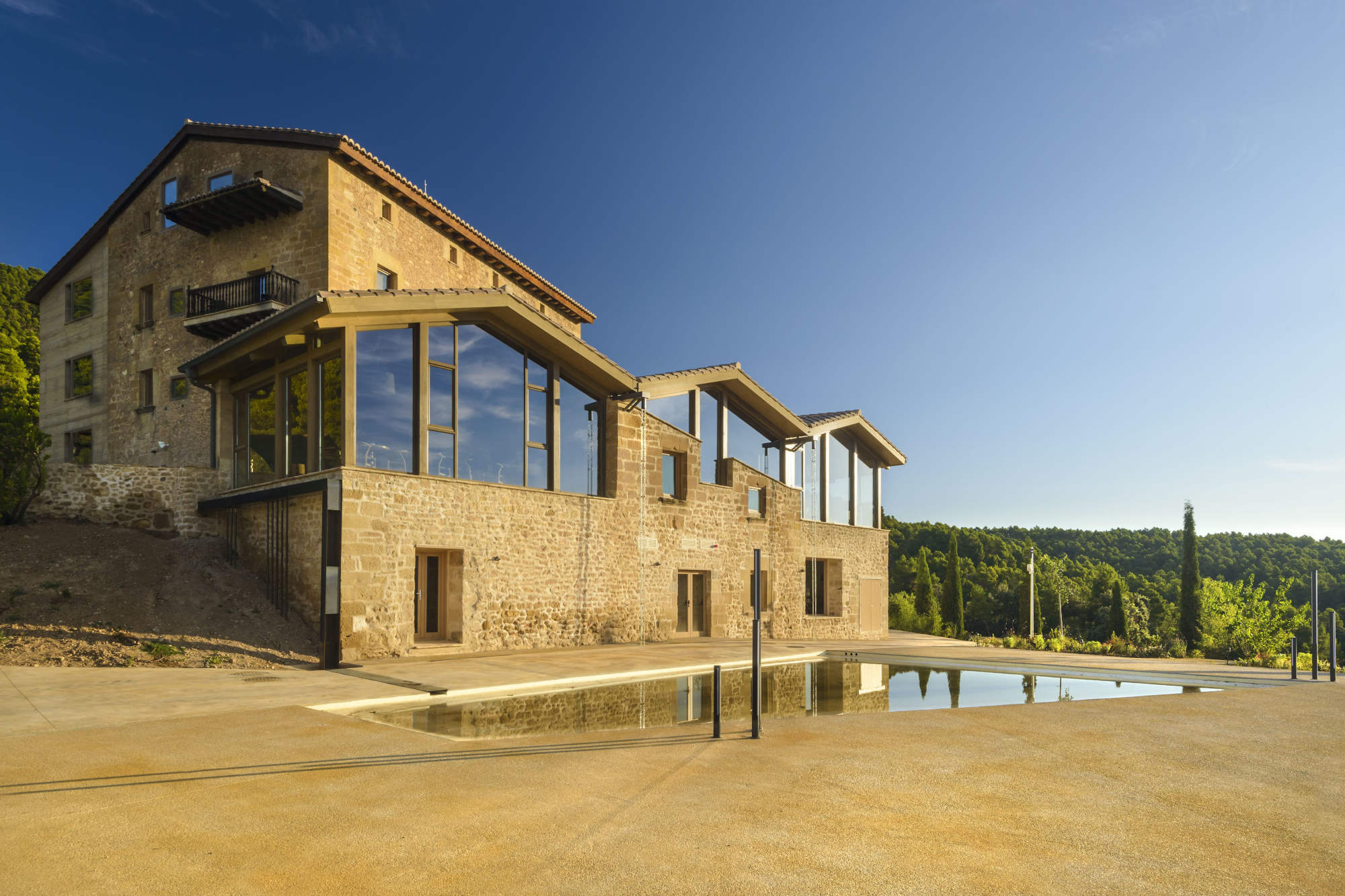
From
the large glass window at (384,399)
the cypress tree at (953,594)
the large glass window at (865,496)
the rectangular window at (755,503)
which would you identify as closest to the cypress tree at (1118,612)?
the cypress tree at (953,594)

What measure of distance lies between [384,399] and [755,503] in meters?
12.1

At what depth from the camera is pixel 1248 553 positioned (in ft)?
234

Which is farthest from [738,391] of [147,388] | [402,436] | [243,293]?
[147,388]

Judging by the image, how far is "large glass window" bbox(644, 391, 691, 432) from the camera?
2086 centimetres

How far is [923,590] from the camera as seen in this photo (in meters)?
43.9

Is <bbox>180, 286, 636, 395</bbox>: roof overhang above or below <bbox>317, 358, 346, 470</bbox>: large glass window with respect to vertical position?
above

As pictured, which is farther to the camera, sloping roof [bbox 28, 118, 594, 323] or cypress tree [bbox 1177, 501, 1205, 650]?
cypress tree [bbox 1177, 501, 1205, 650]

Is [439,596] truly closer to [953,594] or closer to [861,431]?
[861,431]

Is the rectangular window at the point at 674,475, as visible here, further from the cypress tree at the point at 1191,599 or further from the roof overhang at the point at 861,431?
the cypress tree at the point at 1191,599

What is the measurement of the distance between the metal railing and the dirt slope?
24.5 ft

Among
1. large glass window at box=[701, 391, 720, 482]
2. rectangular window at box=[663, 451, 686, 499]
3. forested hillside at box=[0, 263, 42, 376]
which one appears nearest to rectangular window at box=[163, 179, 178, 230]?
forested hillside at box=[0, 263, 42, 376]

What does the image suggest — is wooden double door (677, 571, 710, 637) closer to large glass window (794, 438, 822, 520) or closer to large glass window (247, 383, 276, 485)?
large glass window (794, 438, 822, 520)

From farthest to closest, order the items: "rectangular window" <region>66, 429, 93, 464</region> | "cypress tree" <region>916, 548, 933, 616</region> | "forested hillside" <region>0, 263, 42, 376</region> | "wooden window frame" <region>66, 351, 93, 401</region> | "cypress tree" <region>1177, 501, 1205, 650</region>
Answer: "cypress tree" <region>916, 548, 933, 616</region>, "cypress tree" <region>1177, 501, 1205, 650</region>, "forested hillside" <region>0, 263, 42, 376</region>, "rectangular window" <region>66, 429, 93, 464</region>, "wooden window frame" <region>66, 351, 93, 401</region>

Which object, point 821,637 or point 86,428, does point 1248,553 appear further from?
point 86,428
